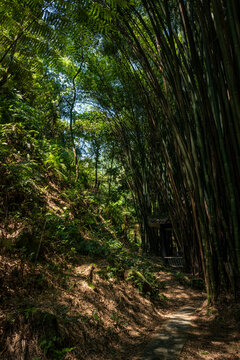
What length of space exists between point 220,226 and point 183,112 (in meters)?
1.04

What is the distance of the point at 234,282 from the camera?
1625 mm

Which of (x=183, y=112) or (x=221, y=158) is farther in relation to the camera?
(x=183, y=112)

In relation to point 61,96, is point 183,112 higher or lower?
lower

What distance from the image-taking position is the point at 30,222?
2318 millimetres

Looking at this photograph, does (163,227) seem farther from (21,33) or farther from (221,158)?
(21,33)

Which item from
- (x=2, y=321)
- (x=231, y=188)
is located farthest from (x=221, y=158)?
(x=2, y=321)

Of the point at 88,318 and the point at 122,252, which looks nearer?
the point at 88,318

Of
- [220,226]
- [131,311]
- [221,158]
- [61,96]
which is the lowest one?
[131,311]

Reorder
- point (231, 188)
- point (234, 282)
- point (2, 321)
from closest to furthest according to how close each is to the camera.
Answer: point (2, 321)
point (231, 188)
point (234, 282)

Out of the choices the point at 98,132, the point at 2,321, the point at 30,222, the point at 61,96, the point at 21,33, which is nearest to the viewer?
the point at 2,321

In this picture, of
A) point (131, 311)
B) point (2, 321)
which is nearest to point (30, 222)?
point (2, 321)

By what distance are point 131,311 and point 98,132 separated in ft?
19.9

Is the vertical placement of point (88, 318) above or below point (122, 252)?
below

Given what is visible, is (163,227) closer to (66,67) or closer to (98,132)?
(98,132)
